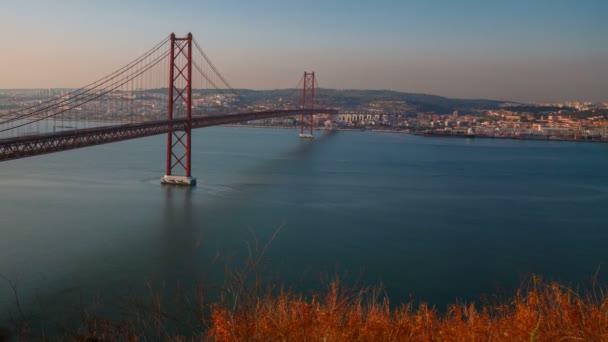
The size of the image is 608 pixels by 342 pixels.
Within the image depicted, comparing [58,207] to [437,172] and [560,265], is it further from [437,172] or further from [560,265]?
[437,172]

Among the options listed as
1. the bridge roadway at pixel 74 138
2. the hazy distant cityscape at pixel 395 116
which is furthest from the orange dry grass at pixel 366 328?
the hazy distant cityscape at pixel 395 116

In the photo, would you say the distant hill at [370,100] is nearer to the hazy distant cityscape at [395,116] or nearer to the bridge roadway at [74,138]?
the hazy distant cityscape at [395,116]

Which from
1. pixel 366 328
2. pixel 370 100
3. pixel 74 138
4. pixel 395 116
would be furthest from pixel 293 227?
pixel 370 100

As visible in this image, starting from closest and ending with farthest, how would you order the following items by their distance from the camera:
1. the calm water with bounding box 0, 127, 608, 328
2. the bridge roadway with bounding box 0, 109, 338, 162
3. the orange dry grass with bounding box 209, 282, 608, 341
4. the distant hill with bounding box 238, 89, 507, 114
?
the orange dry grass with bounding box 209, 282, 608, 341 < the calm water with bounding box 0, 127, 608, 328 < the bridge roadway with bounding box 0, 109, 338, 162 < the distant hill with bounding box 238, 89, 507, 114

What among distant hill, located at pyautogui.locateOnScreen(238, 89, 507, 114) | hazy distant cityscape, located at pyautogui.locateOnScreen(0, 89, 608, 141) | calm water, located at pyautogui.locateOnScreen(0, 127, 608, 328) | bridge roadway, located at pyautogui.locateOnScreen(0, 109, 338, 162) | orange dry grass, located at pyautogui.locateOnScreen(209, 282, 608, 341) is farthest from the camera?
distant hill, located at pyautogui.locateOnScreen(238, 89, 507, 114)

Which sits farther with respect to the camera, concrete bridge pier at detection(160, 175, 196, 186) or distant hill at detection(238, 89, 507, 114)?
distant hill at detection(238, 89, 507, 114)

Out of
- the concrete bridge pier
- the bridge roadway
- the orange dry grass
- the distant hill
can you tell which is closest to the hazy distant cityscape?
the distant hill

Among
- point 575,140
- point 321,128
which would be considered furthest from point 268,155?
point 575,140

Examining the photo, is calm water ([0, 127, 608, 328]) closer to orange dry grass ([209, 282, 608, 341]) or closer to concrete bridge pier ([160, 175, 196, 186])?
concrete bridge pier ([160, 175, 196, 186])

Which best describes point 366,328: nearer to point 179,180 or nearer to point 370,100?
point 179,180
